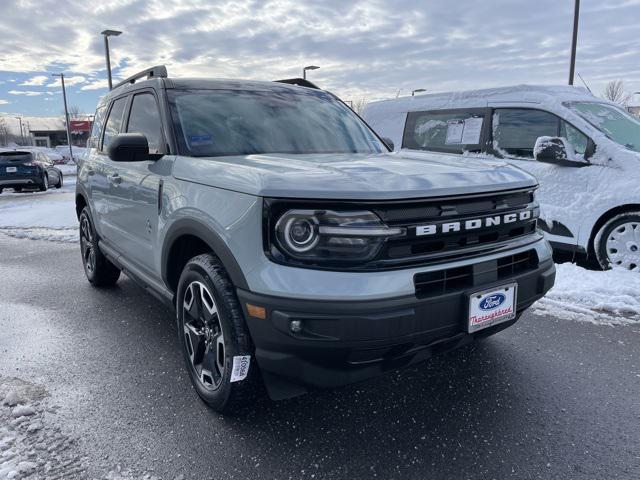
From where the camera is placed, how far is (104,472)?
2.16 meters

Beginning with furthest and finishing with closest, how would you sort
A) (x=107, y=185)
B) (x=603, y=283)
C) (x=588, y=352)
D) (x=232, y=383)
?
1. (x=603, y=283)
2. (x=107, y=185)
3. (x=588, y=352)
4. (x=232, y=383)

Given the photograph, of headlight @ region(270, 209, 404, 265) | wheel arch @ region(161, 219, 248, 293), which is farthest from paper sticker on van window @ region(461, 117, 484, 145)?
headlight @ region(270, 209, 404, 265)

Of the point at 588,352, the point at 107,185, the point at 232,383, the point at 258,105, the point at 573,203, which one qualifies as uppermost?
the point at 258,105

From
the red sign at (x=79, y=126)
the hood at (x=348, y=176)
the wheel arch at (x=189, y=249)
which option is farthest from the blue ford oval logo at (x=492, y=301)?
the red sign at (x=79, y=126)

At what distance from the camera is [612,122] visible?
5199mm

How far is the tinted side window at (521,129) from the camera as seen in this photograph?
5.29 metres

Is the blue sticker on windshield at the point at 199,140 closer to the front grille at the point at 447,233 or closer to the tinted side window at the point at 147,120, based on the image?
the tinted side window at the point at 147,120

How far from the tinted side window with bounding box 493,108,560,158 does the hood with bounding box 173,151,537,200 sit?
2.96m

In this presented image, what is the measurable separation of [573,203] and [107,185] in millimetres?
4448

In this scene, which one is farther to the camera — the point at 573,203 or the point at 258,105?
the point at 573,203

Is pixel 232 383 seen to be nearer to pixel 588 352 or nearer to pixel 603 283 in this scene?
pixel 588 352

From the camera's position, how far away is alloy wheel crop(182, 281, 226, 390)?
2471 millimetres

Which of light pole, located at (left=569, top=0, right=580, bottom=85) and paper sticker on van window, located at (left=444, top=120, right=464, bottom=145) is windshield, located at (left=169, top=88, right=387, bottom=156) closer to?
paper sticker on van window, located at (left=444, top=120, right=464, bottom=145)

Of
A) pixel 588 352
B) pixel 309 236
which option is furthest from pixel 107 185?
pixel 588 352
